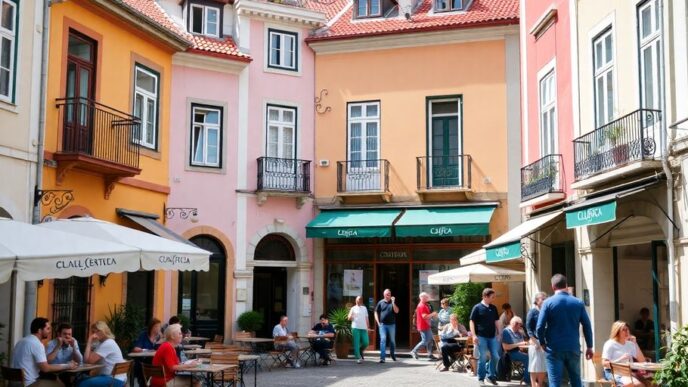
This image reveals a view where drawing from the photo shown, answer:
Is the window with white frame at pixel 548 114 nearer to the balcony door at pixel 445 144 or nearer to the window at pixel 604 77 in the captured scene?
the window at pixel 604 77

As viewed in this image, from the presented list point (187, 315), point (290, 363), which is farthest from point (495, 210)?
point (187, 315)

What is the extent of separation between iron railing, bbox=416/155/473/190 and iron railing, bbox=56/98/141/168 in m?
8.31

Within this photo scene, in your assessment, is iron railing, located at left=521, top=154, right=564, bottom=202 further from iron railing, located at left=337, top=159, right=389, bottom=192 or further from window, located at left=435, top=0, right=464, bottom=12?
window, located at left=435, top=0, right=464, bottom=12

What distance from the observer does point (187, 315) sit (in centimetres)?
2130

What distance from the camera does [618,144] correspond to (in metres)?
12.4

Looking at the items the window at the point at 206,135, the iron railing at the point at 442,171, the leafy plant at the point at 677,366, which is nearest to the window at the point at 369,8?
the iron railing at the point at 442,171

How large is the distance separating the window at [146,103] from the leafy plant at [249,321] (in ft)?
17.1

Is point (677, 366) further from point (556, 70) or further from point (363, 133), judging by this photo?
point (363, 133)

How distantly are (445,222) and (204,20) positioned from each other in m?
8.47

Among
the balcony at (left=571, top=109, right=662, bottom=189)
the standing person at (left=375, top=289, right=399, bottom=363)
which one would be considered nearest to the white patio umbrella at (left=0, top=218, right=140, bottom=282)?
the balcony at (left=571, top=109, right=662, bottom=189)

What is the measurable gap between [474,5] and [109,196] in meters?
11.7

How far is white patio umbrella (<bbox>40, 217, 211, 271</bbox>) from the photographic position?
11.1 metres

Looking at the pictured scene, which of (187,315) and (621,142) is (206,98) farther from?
(621,142)

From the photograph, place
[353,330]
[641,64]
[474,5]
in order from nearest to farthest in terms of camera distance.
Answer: [641,64] → [353,330] → [474,5]
